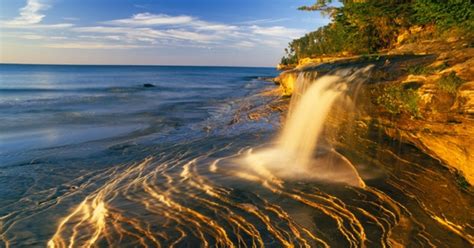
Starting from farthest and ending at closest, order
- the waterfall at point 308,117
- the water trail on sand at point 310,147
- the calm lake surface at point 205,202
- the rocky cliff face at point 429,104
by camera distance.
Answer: the waterfall at point 308,117 → the water trail on sand at point 310,147 → the rocky cliff face at point 429,104 → the calm lake surface at point 205,202

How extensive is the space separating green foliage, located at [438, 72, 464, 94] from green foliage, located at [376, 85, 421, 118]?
555 mm

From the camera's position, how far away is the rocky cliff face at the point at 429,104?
5691 millimetres

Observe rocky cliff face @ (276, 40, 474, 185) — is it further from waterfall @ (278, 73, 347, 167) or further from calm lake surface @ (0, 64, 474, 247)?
waterfall @ (278, 73, 347, 167)

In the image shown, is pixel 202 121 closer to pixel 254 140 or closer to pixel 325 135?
pixel 254 140

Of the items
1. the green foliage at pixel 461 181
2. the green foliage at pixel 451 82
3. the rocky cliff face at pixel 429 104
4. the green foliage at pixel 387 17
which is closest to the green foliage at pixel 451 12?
the green foliage at pixel 387 17

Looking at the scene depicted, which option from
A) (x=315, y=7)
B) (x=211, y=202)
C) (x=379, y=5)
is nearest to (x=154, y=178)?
(x=211, y=202)

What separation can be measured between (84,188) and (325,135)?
646cm

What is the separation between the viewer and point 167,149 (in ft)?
32.3

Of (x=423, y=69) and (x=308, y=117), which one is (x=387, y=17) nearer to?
(x=308, y=117)

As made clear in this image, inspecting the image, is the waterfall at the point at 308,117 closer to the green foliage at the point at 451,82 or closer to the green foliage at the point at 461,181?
the green foliage at the point at 451,82

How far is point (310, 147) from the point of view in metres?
8.80

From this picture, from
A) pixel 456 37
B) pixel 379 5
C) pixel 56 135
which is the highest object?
pixel 379 5

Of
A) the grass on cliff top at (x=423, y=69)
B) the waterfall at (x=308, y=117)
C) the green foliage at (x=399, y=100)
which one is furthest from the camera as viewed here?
the waterfall at (x=308, y=117)

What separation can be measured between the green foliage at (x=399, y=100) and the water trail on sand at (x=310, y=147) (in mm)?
1055
